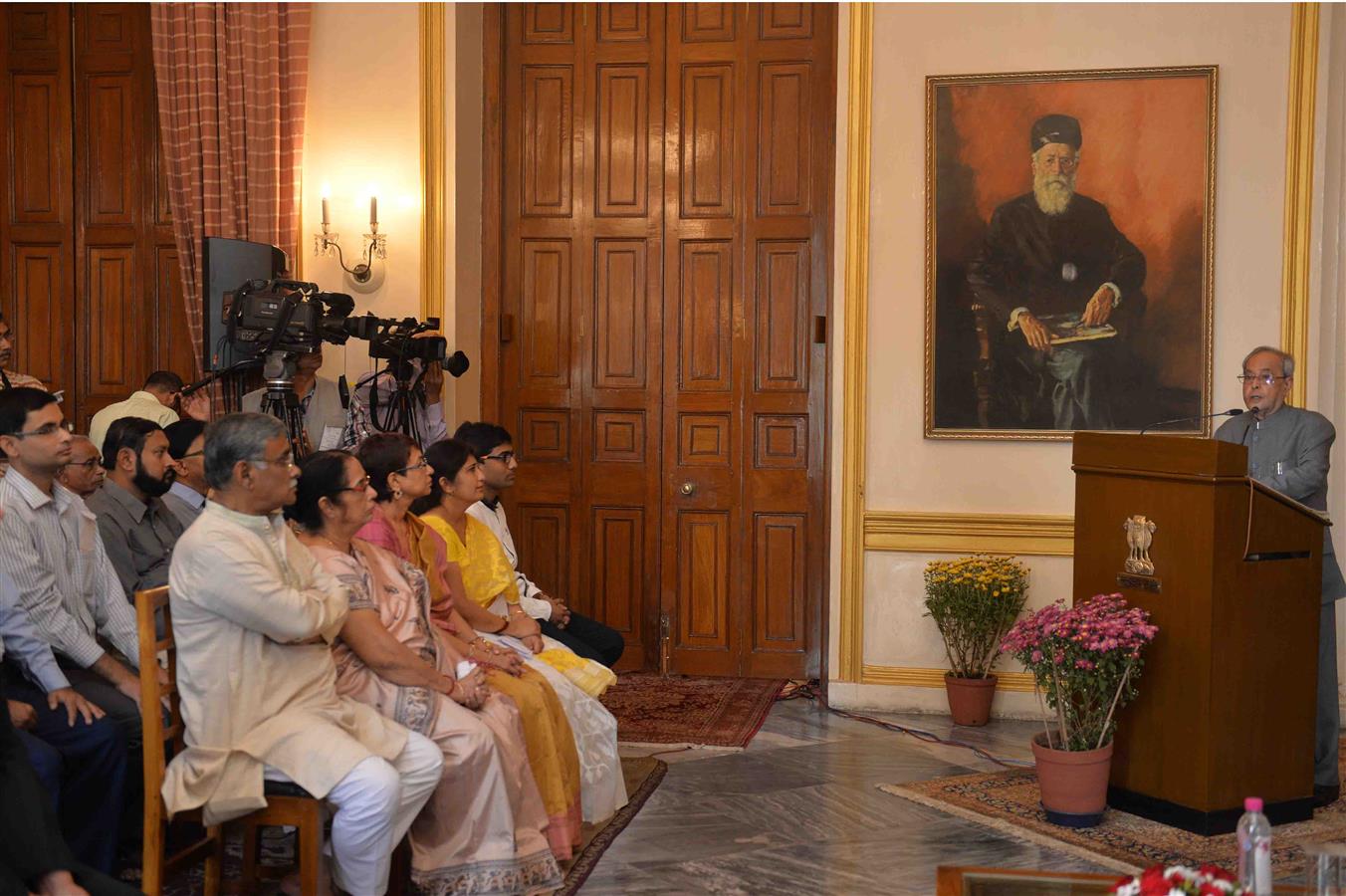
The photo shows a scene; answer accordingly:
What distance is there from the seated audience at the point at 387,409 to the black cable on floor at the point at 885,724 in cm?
205

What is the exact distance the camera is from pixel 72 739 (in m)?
3.56

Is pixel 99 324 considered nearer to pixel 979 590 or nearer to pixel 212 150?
pixel 212 150

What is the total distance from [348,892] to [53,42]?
5.21 m

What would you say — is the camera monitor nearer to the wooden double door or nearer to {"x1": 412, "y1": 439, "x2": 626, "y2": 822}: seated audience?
the wooden double door

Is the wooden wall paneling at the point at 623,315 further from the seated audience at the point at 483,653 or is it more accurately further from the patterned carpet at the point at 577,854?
the seated audience at the point at 483,653

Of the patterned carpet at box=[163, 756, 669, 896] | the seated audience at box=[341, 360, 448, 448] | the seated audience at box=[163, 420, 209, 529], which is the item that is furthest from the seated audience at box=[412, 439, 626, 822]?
the seated audience at box=[341, 360, 448, 448]

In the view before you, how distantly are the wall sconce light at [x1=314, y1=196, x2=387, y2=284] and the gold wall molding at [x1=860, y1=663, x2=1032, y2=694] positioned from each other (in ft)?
9.57

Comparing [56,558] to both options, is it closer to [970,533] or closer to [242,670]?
[242,670]

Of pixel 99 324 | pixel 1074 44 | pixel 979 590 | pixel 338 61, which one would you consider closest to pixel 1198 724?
pixel 979 590

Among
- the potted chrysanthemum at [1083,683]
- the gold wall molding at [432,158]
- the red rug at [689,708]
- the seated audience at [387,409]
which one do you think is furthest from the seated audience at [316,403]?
the potted chrysanthemum at [1083,683]

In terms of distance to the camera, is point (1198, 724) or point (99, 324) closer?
point (1198, 724)

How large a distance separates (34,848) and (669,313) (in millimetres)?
4497

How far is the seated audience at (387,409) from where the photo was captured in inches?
226

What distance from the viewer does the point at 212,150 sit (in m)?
6.41
